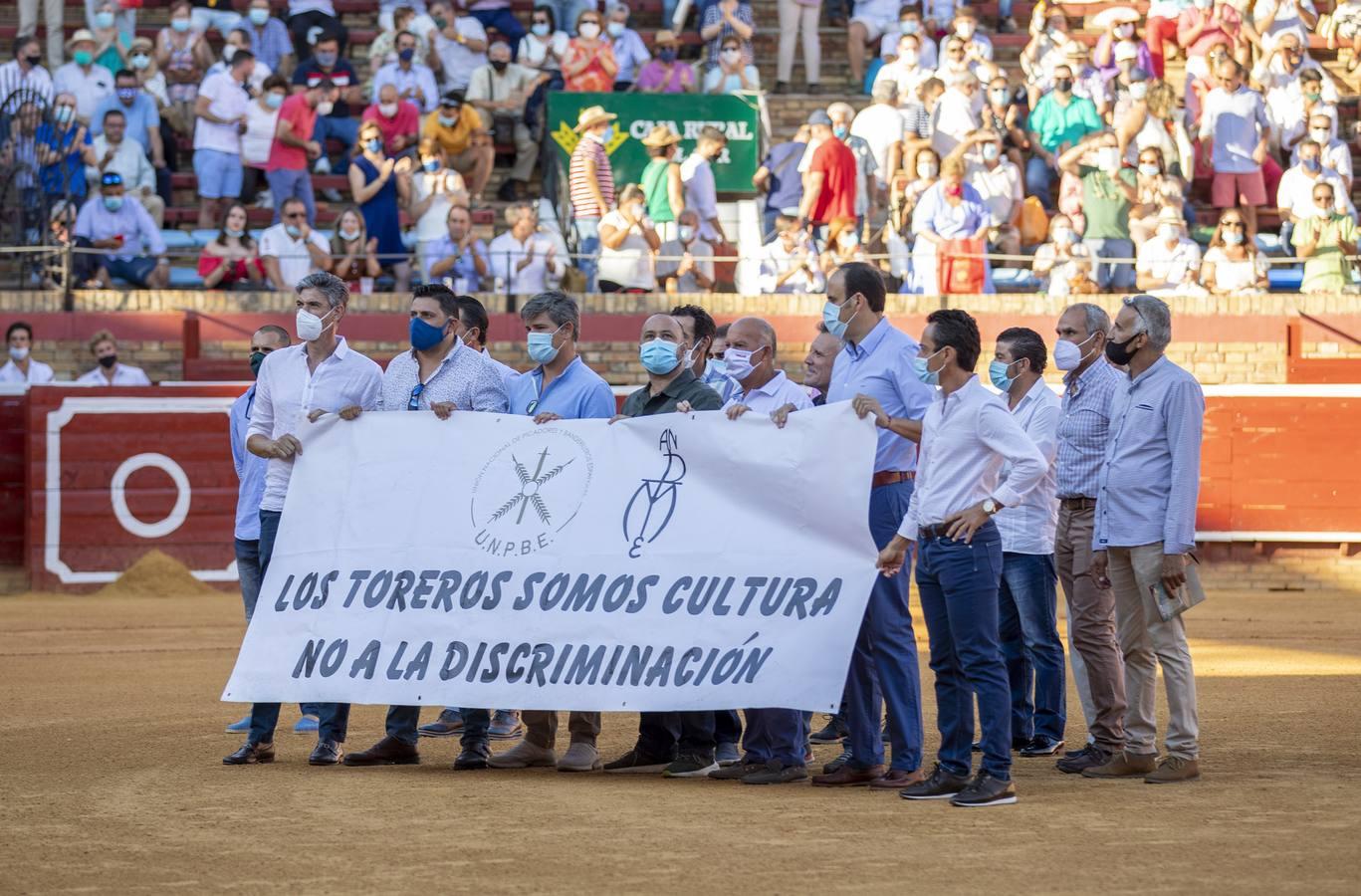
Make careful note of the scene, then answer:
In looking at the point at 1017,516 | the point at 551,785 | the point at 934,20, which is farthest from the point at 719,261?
the point at 551,785

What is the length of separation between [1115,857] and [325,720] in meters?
3.62

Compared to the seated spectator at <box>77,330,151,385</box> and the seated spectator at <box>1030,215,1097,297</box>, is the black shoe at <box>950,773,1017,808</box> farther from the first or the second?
the seated spectator at <box>1030,215,1097,297</box>

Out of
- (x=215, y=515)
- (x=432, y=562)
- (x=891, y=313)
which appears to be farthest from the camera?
(x=891, y=313)

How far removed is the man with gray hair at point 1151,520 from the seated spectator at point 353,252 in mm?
11203

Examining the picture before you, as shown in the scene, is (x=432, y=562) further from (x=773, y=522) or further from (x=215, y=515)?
(x=215, y=515)

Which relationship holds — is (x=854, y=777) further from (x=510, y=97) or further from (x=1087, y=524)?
(x=510, y=97)

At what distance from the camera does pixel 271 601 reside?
348 inches

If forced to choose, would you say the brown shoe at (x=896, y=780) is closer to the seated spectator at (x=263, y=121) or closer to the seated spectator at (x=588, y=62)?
the seated spectator at (x=263, y=121)

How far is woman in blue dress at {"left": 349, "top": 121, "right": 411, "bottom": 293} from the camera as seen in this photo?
18.8 meters

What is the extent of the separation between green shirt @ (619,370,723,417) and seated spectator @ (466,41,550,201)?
42.3 feet

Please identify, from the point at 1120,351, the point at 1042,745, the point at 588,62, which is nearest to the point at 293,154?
the point at 588,62

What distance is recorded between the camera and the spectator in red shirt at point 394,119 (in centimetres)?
1997

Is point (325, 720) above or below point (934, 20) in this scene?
below

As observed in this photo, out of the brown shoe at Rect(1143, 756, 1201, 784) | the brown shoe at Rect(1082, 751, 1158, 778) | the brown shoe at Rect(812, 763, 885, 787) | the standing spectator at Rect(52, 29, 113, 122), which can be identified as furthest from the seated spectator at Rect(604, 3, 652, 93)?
the brown shoe at Rect(1143, 756, 1201, 784)
